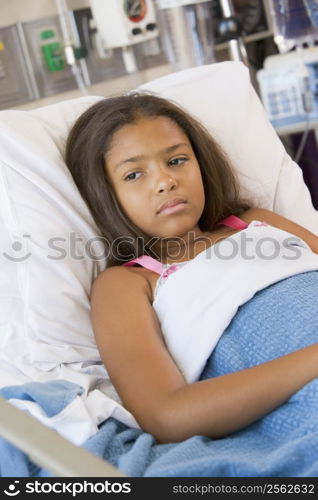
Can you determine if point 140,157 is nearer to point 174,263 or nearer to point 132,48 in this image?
point 174,263

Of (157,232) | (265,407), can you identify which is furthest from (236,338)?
(157,232)

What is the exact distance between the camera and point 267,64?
3.17 m

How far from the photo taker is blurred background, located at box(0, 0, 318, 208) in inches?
120

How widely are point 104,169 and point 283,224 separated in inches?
15.8

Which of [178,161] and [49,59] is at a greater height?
[49,59]

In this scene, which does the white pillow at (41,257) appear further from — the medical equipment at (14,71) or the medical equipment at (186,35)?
the medical equipment at (186,35)

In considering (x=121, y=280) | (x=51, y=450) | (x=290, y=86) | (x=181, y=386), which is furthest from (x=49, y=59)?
(x=51, y=450)

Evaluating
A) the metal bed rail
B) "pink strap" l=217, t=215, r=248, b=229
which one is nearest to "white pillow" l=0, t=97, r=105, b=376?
"pink strap" l=217, t=215, r=248, b=229

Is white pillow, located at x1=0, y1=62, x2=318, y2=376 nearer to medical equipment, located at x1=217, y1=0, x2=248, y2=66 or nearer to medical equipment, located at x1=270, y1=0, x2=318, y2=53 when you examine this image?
medical equipment, located at x1=217, y1=0, x2=248, y2=66

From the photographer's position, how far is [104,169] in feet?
5.44

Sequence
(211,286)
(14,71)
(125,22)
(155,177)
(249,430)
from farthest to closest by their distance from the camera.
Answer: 1. (125,22)
2. (14,71)
3. (155,177)
4. (211,286)
5. (249,430)

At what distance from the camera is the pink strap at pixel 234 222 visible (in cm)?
172

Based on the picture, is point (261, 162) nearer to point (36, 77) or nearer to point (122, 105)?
point (122, 105)

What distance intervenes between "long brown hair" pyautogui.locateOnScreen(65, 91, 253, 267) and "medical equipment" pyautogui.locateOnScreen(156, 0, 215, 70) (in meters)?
1.49
